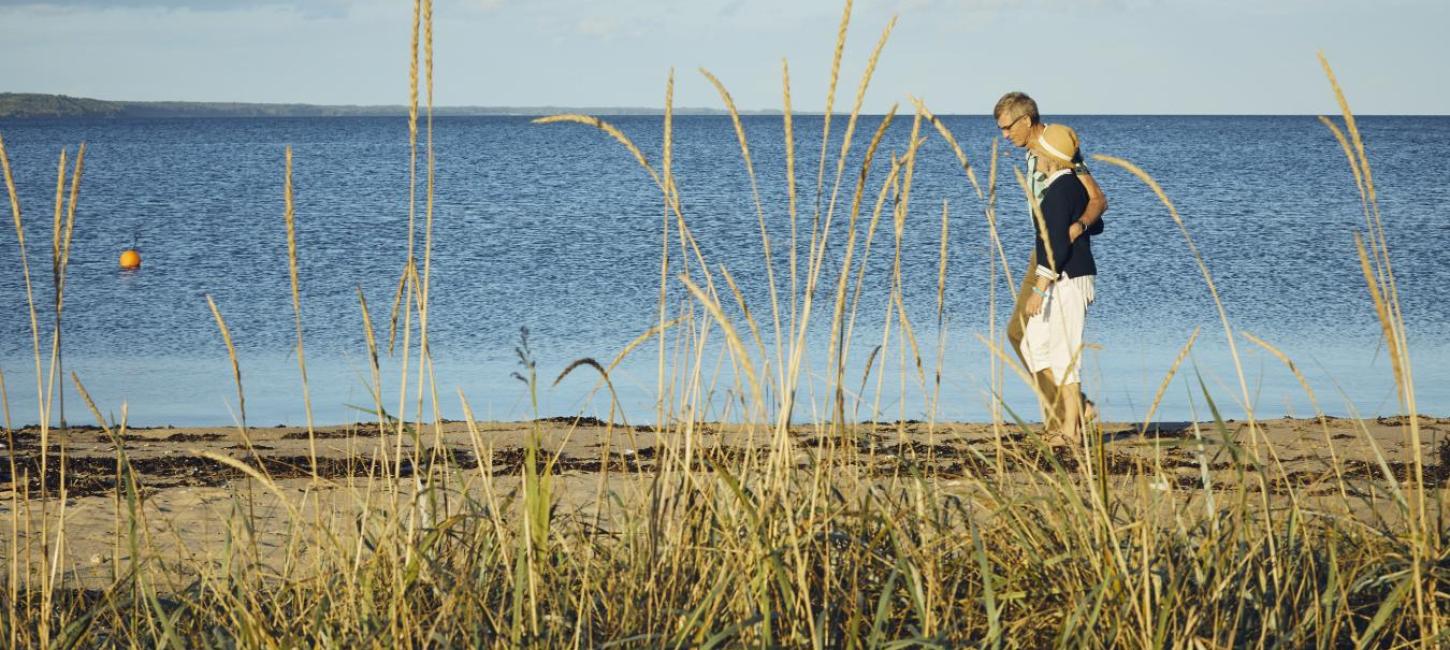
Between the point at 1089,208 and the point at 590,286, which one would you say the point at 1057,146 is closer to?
the point at 1089,208

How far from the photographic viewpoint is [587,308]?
16953 mm

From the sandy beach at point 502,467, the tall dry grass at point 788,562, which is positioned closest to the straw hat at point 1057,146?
the sandy beach at point 502,467

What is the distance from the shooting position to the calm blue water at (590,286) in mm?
10352

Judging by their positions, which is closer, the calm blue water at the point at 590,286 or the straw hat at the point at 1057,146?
the straw hat at the point at 1057,146

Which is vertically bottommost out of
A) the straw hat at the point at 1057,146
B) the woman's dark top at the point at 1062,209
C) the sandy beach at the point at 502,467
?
the sandy beach at the point at 502,467

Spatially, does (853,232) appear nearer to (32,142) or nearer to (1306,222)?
(1306,222)

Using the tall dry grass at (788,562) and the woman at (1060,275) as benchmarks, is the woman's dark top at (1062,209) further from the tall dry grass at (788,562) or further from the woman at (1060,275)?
the tall dry grass at (788,562)

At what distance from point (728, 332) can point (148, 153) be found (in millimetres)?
72231

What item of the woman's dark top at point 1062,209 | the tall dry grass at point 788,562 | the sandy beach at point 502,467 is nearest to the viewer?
the tall dry grass at point 788,562

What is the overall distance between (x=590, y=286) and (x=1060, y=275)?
14.1 metres

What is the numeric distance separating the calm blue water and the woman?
37cm

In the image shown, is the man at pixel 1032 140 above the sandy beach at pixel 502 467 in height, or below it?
above

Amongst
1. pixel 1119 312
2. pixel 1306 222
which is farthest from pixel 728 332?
pixel 1306 222

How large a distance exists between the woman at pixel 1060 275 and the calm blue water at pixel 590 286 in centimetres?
37
